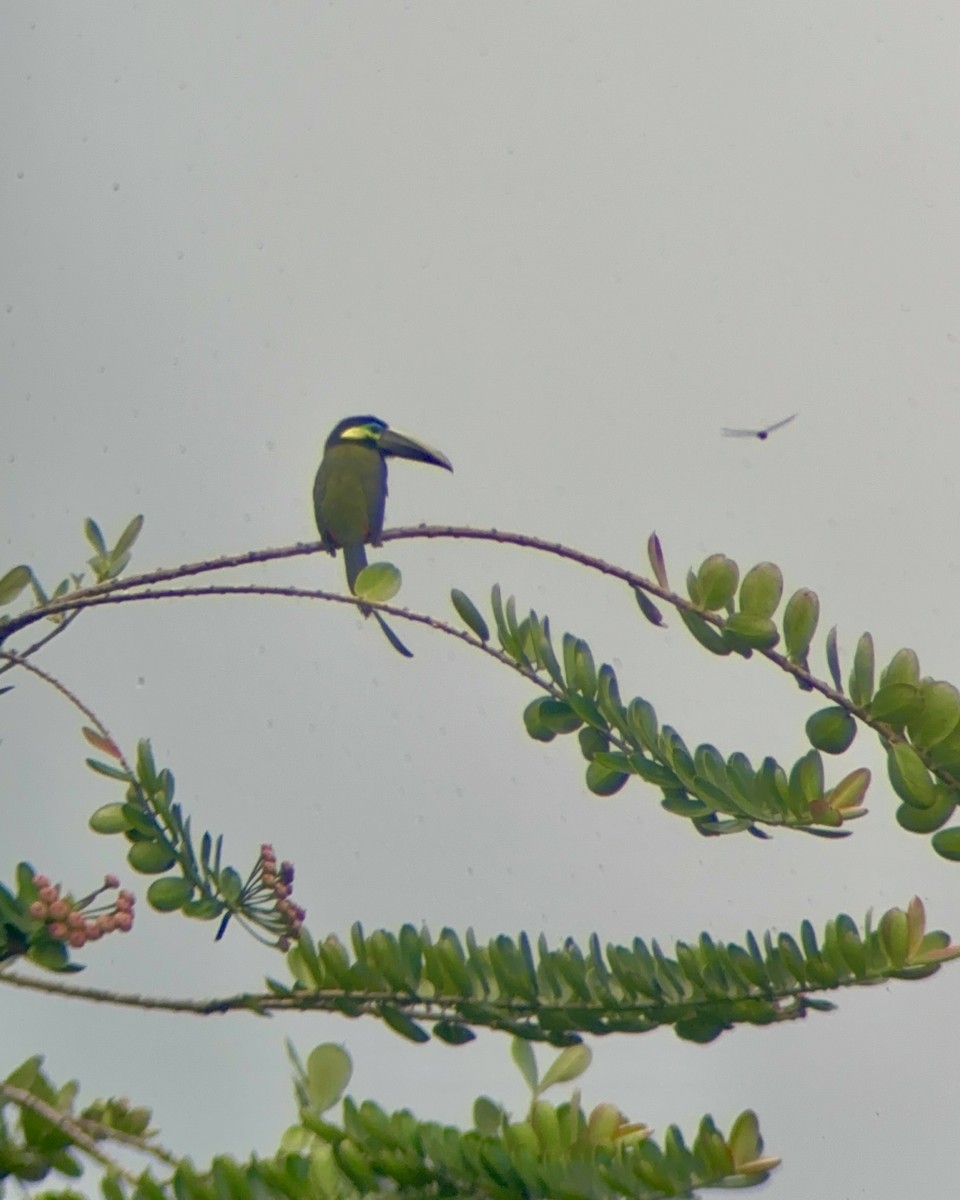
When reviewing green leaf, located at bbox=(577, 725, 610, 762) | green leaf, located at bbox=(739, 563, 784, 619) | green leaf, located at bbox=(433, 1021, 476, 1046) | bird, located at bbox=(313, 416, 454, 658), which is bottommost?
green leaf, located at bbox=(433, 1021, 476, 1046)

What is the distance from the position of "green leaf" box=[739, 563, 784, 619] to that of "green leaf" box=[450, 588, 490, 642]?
0.21 meters

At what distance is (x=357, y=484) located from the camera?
2.19m

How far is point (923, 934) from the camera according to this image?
95cm

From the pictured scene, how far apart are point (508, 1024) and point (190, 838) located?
307 millimetres

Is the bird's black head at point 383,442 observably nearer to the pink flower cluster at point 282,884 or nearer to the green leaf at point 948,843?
the pink flower cluster at point 282,884

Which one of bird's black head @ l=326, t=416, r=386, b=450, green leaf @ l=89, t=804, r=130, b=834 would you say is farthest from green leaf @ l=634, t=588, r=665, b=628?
bird's black head @ l=326, t=416, r=386, b=450

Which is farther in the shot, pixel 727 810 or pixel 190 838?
pixel 190 838

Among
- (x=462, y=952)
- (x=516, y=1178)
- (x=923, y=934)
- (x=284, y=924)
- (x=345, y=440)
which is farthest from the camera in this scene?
(x=345, y=440)

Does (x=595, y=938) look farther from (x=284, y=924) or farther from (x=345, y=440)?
(x=345, y=440)

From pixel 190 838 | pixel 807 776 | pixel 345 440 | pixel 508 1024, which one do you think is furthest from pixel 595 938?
pixel 345 440

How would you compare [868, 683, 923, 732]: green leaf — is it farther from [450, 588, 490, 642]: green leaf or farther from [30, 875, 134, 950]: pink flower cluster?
[30, 875, 134, 950]: pink flower cluster

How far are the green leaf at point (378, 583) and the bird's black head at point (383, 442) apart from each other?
907 mm

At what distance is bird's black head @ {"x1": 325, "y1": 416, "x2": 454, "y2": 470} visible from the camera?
7.24 feet

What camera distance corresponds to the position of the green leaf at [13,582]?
118 centimetres
